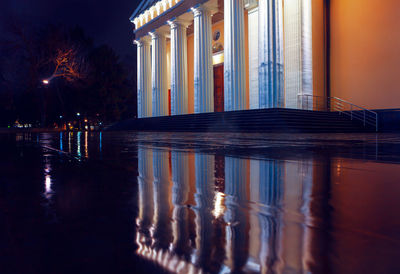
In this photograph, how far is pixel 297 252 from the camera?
665mm

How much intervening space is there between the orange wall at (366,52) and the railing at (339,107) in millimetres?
498

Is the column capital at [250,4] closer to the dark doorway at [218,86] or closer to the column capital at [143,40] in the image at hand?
the dark doorway at [218,86]

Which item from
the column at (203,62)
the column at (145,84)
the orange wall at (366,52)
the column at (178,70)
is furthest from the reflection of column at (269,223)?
the column at (145,84)

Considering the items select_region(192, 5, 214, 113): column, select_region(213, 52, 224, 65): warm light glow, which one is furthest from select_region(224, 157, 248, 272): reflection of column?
select_region(213, 52, 224, 65): warm light glow

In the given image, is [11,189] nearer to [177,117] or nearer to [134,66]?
[177,117]

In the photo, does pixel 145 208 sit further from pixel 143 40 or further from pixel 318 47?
pixel 143 40

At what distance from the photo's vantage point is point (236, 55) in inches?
909

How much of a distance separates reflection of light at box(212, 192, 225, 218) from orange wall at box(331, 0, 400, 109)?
2214 cm

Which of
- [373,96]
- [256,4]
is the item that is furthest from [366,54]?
[256,4]

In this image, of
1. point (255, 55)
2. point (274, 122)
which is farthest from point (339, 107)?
point (274, 122)

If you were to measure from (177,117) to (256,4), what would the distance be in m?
11.3

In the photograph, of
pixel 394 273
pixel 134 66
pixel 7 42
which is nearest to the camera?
pixel 394 273

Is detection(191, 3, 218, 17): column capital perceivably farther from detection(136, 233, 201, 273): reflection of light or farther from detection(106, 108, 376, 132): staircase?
detection(136, 233, 201, 273): reflection of light

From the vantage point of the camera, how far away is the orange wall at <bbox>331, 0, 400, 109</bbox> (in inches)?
770
